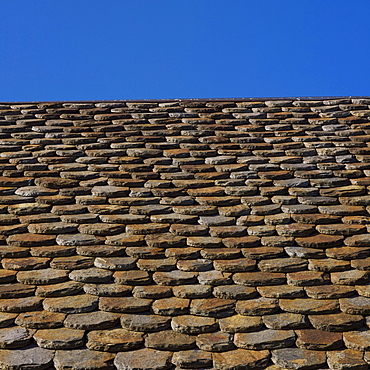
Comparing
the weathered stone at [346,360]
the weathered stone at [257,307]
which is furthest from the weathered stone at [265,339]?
the weathered stone at [346,360]

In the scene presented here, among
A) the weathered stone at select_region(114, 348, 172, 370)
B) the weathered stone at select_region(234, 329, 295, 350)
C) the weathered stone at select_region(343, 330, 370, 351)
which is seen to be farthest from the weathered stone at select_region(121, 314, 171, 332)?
the weathered stone at select_region(343, 330, 370, 351)

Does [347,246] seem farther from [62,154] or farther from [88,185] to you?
[62,154]

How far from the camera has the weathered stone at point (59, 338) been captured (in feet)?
13.8

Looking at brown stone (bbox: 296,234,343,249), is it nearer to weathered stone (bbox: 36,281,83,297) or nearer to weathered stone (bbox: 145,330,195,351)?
weathered stone (bbox: 145,330,195,351)

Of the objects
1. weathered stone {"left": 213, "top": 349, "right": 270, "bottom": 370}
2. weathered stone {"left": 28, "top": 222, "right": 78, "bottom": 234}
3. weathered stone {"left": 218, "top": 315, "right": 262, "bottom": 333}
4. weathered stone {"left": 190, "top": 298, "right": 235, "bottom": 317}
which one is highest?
weathered stone {"left": 28, "top": 222, "right": 78, "bottom": 234}

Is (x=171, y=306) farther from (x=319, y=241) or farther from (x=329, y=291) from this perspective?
(x=319, y=241)

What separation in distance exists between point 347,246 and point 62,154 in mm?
3133

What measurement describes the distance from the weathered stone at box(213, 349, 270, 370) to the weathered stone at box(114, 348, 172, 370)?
0.34 metres

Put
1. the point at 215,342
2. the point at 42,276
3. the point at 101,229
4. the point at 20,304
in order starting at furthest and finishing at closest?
the point at 101,229 → the point at 42,276 → the point at 20,304 → the point at 215,342

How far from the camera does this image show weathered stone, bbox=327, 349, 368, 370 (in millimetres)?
4055

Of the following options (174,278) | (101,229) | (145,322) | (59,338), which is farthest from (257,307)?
(101,229)

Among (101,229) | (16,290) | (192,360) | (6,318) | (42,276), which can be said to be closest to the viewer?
(192,360)

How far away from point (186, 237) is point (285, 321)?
1205 millimetres

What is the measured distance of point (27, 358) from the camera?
4121 mm
